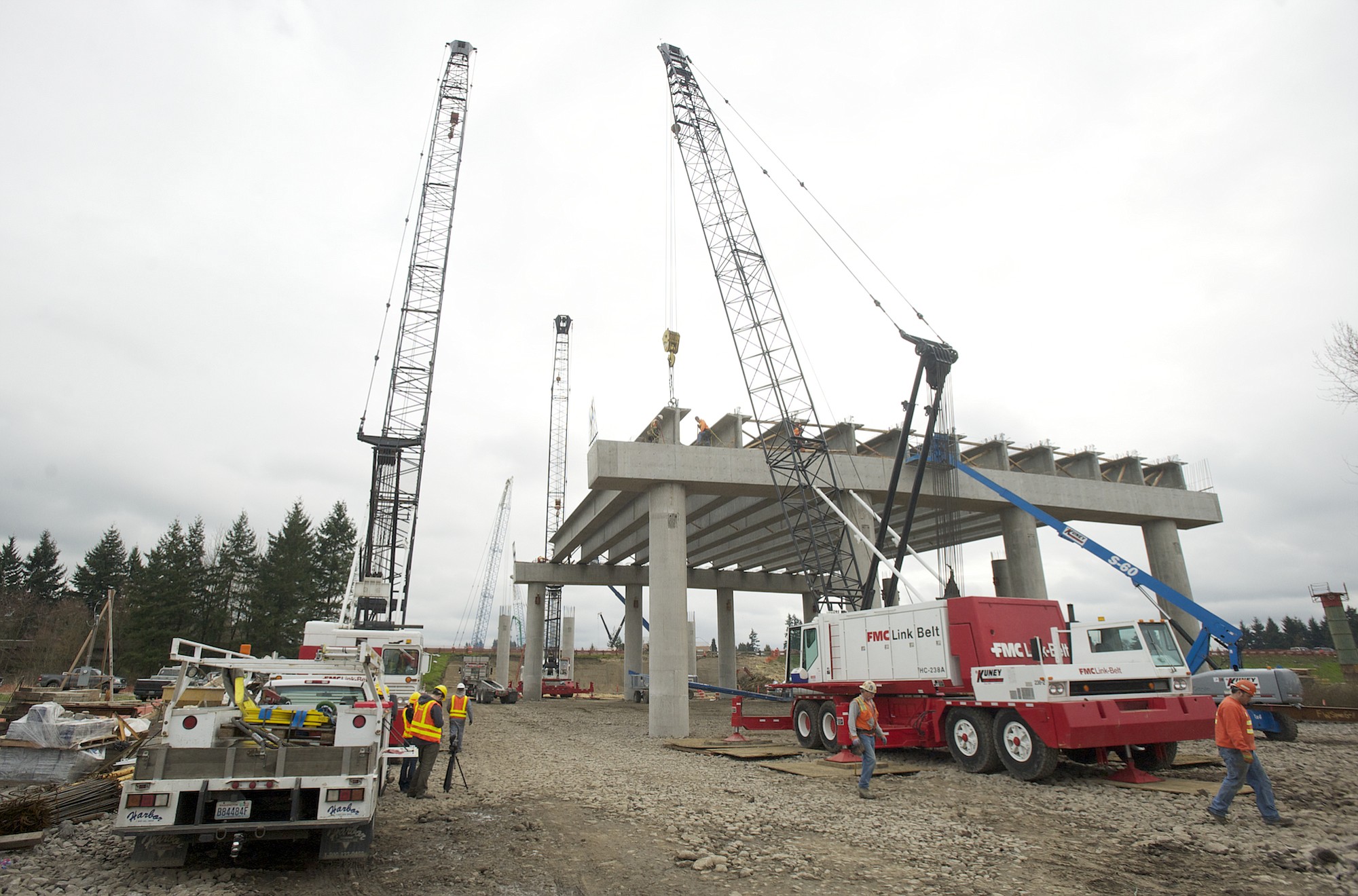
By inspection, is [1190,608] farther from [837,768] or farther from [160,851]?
[160,851]

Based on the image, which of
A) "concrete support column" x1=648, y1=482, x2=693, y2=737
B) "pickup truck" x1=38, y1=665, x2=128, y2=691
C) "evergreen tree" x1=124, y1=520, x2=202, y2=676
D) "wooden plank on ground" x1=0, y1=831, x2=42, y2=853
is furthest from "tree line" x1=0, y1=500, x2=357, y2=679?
"wooden plank on ground" x1=0, y1=831, x2=42, y2=853

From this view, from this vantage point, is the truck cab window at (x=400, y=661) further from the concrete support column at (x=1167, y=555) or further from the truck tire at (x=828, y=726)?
the concrete support column at (x=1167, y=555)

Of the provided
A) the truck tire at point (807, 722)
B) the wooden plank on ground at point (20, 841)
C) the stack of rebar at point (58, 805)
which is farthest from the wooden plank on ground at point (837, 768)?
the wooden plank on ground at point (20, 841)

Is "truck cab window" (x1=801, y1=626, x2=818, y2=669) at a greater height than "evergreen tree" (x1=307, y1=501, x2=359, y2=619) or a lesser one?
lesser

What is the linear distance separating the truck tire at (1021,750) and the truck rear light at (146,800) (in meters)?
11.1

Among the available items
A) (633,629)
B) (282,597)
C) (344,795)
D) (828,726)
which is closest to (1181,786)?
(828,726)

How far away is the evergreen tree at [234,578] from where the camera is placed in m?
53.2

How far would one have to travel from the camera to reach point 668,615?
870 inches

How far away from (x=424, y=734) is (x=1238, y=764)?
9783mm

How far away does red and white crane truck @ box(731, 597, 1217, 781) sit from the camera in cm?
1129

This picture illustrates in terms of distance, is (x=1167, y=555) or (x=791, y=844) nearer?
(x=791, y=844)

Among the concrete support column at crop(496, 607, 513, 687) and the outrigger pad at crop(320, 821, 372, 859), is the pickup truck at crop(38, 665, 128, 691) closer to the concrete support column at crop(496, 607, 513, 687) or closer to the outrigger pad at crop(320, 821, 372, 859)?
the concrete support column at crop(496, 607, 513, 687)

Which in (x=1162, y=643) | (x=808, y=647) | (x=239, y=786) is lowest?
(x=239, y=786)

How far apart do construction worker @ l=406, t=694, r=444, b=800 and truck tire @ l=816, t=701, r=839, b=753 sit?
29.5 ft
